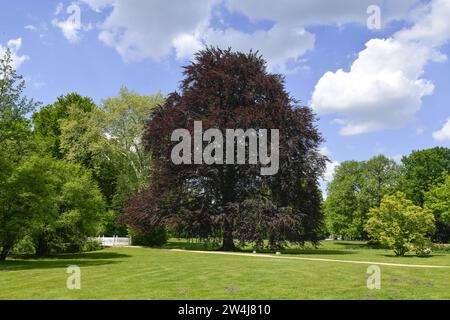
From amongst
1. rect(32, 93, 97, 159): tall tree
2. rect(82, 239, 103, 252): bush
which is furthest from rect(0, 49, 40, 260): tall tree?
rect(32, 93, 97, 159): tall tree

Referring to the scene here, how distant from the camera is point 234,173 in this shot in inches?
1330

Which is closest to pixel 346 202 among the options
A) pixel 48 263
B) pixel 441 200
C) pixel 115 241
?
pixel 441 200

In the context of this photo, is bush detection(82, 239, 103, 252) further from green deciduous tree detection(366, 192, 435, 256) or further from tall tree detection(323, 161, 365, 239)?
tall tree detection(323, 161, 365, 239)

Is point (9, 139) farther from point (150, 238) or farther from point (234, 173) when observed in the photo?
point (150, 238)

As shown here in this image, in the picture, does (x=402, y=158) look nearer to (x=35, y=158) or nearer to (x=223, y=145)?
(x=223, y=145)

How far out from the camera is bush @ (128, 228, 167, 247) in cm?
4228

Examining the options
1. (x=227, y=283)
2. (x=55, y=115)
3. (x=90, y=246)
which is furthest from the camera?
(x=55, y=115)

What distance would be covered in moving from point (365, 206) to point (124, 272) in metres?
50.7

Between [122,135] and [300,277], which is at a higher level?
[122,135]

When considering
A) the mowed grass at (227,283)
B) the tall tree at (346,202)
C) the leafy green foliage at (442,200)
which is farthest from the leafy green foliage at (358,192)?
the mowed grass at (227,283)

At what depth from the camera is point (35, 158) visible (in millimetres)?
22469
